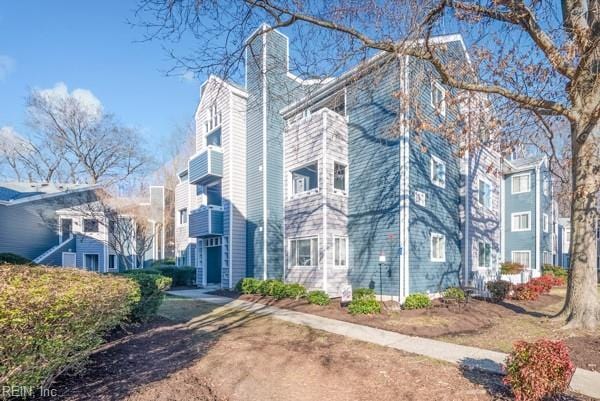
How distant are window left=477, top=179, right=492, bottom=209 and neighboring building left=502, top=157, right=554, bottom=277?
5.24 metres

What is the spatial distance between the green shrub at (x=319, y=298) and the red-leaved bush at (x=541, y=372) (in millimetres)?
8158

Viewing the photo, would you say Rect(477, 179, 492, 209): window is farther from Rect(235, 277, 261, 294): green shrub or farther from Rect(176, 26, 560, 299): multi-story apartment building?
Rect(235, 277, 261, 294): green shrub

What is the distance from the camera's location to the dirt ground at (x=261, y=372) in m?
4.48

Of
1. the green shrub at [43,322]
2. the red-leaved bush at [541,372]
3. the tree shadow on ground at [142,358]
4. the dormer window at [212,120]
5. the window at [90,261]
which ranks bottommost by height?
the window at [90,261]

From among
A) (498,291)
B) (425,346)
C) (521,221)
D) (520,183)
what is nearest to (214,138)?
(498,291)

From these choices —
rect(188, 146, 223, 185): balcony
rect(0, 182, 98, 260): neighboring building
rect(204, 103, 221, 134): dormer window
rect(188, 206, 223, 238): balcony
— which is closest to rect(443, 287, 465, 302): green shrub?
rect(188, 206, 223, 238): balcony

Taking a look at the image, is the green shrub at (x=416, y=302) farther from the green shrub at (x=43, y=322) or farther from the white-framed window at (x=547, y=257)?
the white-framed window at (x=547, y=257)

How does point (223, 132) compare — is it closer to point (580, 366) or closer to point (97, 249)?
point (97, 249)

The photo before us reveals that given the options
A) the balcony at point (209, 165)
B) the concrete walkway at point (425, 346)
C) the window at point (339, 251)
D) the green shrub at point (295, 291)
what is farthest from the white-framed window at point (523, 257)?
the balcony at point (209, 165)

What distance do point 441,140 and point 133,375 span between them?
45.7 feet

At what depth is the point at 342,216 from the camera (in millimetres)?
14133

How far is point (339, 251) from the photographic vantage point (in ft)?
45.6

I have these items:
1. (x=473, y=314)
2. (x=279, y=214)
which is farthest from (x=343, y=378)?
(x=279, y=214)

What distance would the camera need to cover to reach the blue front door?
1986cm
